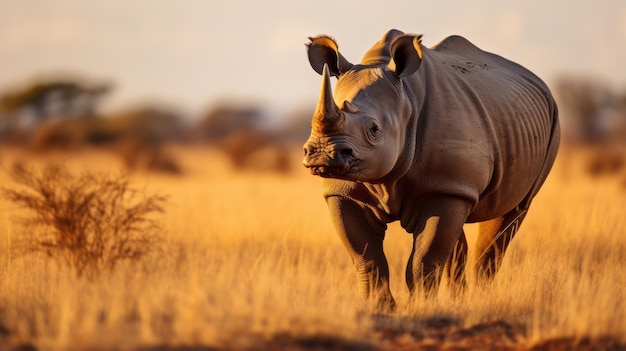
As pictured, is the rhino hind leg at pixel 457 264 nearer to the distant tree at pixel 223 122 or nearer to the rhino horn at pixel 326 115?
the rhino horn at pixel 326 115

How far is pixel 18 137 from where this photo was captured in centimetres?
4062

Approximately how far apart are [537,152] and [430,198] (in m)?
1.79

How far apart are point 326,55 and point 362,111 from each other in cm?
88

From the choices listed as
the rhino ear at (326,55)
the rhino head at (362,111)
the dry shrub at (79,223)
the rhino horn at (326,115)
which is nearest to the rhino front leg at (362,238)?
the rhino head at (362,111)

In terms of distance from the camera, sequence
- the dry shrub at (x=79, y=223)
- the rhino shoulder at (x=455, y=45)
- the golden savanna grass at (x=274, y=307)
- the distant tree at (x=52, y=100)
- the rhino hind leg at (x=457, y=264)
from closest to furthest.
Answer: the golden savanna grass at (x=274, y=307) → the dry shrub at (x=79, y=223) → the rhino hind leg at (x=457, y=264) → the rhino shoulder at (x=455, y=45) → the distant tree at (x=52, y=100)

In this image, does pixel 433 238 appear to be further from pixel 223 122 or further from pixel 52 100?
pixel 223 122

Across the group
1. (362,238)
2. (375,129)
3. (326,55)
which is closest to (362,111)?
(375,129)

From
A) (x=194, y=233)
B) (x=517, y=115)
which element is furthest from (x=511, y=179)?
(x=194, y=233)

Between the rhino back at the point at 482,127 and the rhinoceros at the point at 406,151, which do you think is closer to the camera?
the rhinoceros at the point at 406,151

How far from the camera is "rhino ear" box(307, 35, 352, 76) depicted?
7098mm

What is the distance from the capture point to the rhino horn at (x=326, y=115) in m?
6.12

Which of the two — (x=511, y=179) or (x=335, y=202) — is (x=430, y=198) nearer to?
(x=335, y=202)

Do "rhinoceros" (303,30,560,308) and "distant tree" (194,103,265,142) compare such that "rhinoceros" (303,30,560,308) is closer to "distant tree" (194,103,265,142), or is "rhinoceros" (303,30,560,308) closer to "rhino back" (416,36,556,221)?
"rhino back" (416,36,556,221)

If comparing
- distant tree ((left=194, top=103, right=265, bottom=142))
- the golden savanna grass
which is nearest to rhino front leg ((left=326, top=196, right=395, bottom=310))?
the golden savanna grass
